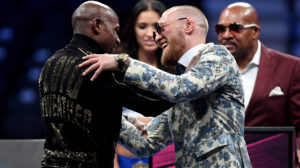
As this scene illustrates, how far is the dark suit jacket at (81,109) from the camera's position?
2.30 metres

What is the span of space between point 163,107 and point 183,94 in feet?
0.46

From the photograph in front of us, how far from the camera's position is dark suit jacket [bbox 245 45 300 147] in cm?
362

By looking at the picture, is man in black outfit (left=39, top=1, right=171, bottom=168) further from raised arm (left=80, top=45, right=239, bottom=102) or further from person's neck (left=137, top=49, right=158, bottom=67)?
person's neck (left=137, top=49, right=158, bottom=67)

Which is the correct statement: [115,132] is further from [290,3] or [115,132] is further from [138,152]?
[290,3]

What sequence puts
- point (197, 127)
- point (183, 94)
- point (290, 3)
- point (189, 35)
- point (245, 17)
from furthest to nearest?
point (290, 3)
point (245, 17)
point (189, 35)
point (197, 127)
point (183, 94)

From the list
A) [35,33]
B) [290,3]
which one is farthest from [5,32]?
[290,3]

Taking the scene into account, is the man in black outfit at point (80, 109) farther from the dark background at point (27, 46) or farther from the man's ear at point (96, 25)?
the dark background at point (27, 46)

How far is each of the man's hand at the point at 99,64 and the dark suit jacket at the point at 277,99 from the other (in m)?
1.67

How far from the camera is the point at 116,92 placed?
90.8 inches

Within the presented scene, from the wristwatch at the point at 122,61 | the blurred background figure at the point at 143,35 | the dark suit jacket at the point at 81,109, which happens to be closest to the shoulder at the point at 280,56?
the blurred background figure at the point at 143,35

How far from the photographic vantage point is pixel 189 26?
2691 mm

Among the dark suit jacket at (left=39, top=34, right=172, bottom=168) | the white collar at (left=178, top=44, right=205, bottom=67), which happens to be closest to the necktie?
the white collar at (left=178, top=44, right=205, bottom=67)

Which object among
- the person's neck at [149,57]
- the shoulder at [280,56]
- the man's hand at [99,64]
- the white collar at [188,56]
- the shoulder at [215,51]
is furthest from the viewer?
the person's neck at [149,57]

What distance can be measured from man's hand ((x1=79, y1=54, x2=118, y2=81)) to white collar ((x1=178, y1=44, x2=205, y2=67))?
1.52 ft
